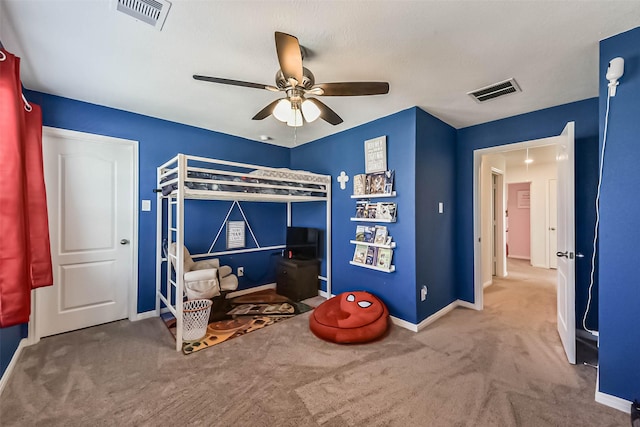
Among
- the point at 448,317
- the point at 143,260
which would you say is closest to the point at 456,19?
the point at 448,317

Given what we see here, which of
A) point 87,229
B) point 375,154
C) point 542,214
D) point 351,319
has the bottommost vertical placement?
point 351,319

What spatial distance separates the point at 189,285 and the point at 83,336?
45.3 inches

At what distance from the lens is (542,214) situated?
5805 millimetres

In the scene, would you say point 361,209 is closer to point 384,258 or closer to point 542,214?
point 384,258

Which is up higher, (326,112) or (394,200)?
(326,112)

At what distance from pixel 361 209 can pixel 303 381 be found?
6.34 ft

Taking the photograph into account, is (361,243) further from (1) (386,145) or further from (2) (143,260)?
(2) (143,260)

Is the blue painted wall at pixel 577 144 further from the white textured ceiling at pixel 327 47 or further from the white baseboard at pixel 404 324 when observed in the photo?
the white baseboard at pixel 404 324

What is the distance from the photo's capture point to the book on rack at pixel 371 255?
301cm

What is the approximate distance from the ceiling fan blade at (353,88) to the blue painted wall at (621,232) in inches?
58.0

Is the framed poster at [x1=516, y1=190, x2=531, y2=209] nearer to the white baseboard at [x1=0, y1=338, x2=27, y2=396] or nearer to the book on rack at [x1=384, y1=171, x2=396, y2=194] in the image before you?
the book on rack at [x1=384, y1=171, x2=396, y2=194]

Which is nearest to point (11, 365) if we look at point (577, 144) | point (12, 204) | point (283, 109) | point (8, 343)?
point (8, 343)

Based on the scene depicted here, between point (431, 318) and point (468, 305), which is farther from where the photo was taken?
point (468, 305)

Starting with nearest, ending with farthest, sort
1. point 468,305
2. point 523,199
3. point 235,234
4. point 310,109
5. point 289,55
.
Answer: point 289,55 < point 310,109 < point 468,305 < point 235,234 < point 523,199
